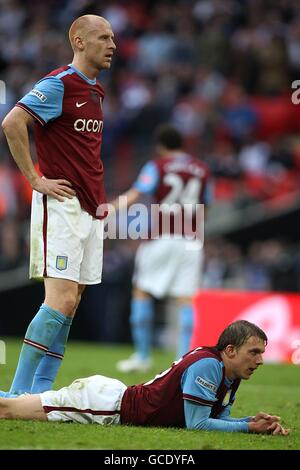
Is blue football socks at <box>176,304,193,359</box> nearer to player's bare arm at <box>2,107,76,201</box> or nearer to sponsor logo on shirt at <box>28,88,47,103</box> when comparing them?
player's bare arm at <box>2,107,76,201</box>

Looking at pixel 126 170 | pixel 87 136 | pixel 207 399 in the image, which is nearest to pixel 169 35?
pixel 126 170

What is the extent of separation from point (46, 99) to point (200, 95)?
11.4 meters

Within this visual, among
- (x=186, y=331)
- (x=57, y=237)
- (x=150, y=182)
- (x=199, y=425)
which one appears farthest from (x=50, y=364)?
(x=150, y=182)

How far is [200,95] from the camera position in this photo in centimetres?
1717

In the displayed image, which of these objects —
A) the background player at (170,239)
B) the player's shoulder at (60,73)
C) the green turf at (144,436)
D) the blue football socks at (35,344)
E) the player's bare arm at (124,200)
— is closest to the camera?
the green turf at (144,436)

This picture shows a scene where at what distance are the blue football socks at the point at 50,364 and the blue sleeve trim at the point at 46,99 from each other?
124 cm

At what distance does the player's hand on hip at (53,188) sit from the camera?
19.4 feet

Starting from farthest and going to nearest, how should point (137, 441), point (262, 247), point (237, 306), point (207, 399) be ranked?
point (262, 247), point (237, 306), point (207, 399), point (137, 441)

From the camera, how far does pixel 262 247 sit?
15.0m

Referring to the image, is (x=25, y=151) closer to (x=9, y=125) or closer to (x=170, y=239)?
(x=9, y=125)

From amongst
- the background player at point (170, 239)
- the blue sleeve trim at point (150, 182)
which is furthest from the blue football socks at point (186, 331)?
the blue sleeve trim at point (150, 182)

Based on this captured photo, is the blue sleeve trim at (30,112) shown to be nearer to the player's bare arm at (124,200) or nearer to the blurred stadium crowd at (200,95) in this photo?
the player's bare arm at (124,200)

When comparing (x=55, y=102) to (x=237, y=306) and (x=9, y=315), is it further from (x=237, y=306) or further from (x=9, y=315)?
(x=9, y=315)

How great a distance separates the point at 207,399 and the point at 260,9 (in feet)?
46.3
